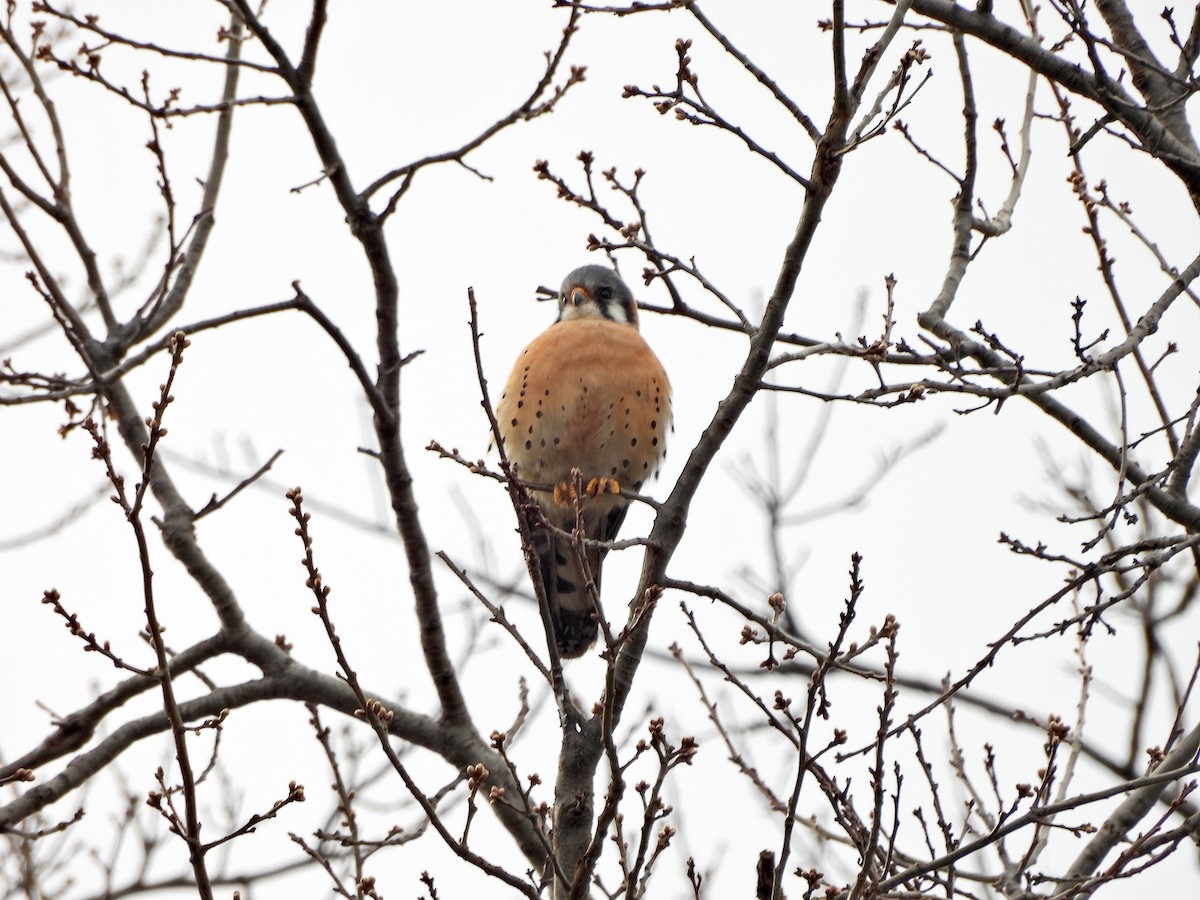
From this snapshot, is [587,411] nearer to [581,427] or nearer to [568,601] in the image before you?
[581,427]

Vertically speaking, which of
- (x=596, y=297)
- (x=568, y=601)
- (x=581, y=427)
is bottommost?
(x=568, y=601)

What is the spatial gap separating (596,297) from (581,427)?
3.79 feet

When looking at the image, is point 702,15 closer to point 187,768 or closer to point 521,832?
point 187,768

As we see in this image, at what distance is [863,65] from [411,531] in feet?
8.01

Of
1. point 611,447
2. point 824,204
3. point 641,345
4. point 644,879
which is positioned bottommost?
point 644,879

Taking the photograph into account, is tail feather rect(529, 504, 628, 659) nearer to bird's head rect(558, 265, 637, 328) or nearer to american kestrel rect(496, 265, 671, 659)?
american kestrel rect(496, 265, 671, 659)

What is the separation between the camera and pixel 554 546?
23.4 feet

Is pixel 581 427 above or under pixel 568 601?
above

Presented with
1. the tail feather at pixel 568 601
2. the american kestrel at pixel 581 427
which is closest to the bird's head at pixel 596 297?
the american kestrel at pixel 581 427

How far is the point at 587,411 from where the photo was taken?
7293 millimetres

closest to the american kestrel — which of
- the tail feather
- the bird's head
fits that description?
the tail feather

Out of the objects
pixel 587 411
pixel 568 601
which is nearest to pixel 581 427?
pixel 587 411

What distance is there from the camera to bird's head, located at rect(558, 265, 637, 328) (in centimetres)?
803

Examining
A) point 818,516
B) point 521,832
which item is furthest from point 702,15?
point 818,516
